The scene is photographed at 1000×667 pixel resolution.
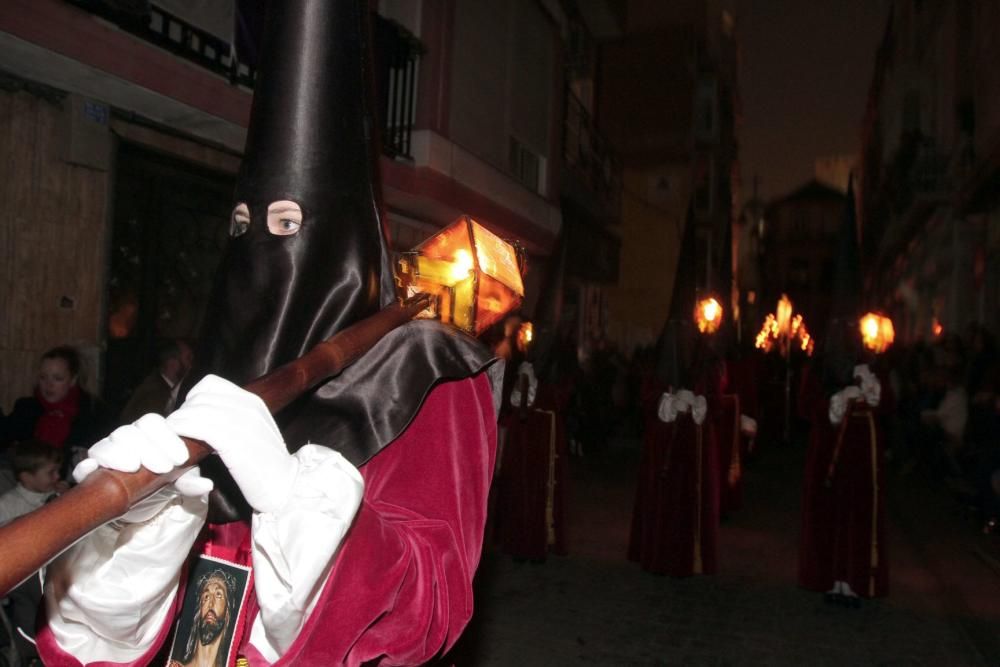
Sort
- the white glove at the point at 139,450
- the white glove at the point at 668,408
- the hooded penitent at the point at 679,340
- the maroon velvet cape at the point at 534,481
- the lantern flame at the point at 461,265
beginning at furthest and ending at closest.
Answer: the maroon velvet cape at the point at 534,481, the hooded penitent at the point at 679,340, the white glove at the point at 668,408, the lantern flame at the point at 461,265, the white glove at the point at 139,450

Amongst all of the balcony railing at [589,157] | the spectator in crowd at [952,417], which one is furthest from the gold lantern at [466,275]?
the balcony railing at [589,157]

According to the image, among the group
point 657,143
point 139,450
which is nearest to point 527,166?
point 139,450

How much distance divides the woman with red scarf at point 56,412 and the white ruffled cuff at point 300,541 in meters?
3.81

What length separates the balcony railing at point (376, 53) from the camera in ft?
19.6

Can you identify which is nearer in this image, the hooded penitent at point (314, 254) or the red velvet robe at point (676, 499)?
the hooded penitent at point (314, 254)

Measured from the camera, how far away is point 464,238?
10.1ft

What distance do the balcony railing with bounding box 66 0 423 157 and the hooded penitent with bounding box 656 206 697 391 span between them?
3.39 m

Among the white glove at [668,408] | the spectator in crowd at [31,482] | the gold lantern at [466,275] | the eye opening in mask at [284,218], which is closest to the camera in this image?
the eye opening in mask at [284,218]

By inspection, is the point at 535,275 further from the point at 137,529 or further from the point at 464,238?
the point at 137,529

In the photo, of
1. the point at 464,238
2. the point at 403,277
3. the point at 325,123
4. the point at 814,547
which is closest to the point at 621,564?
the point at 814,547

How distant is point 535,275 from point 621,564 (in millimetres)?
8418

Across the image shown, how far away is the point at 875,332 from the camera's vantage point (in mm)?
6832

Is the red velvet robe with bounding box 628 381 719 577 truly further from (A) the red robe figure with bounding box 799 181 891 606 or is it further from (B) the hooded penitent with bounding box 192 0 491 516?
(B) the hooded penitent with bounding box 192 0 491 516

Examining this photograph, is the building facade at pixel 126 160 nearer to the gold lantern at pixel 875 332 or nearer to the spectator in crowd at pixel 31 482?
the spectator in crowd at pixel 31 482
